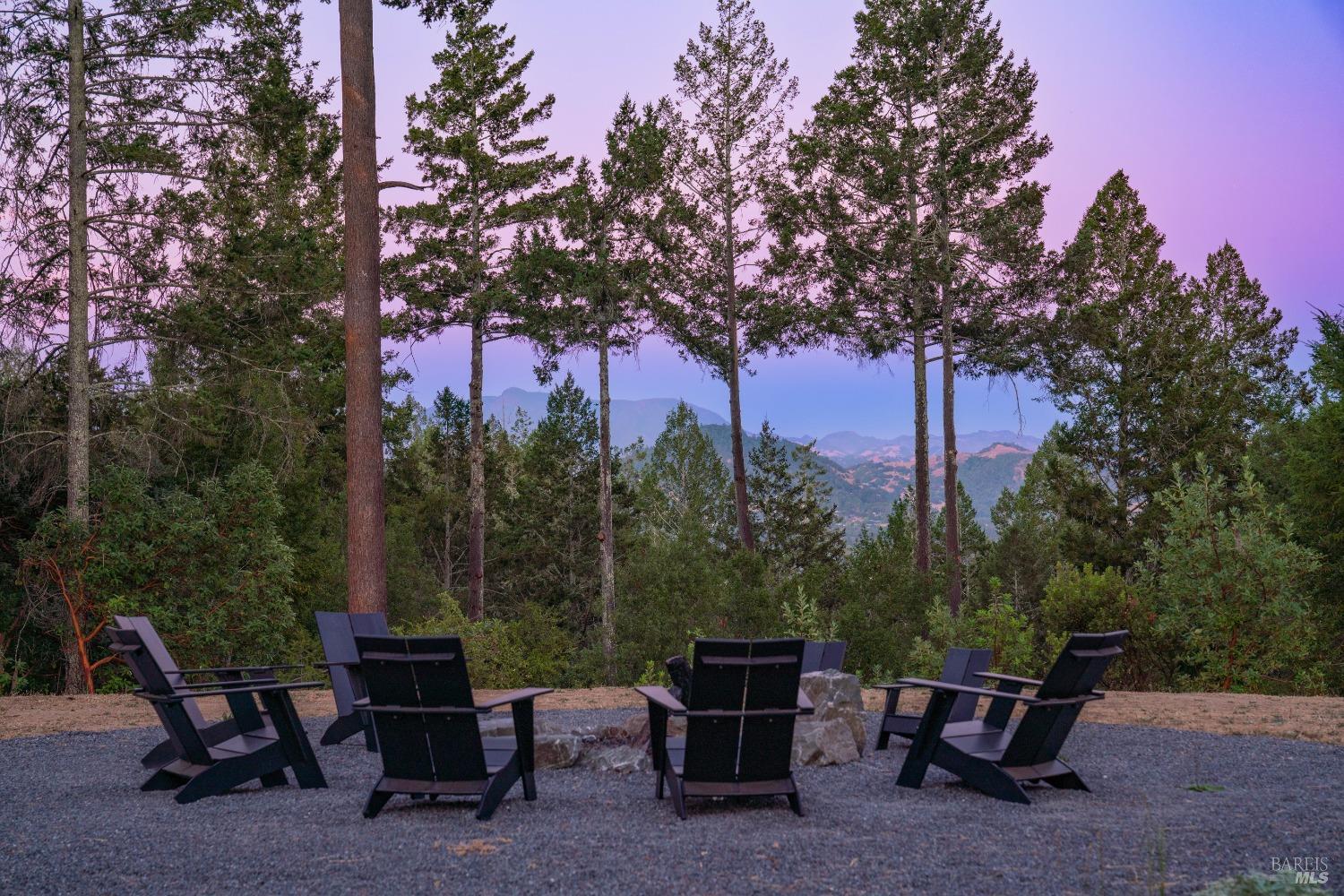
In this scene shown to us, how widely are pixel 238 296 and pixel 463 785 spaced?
40.5 ft

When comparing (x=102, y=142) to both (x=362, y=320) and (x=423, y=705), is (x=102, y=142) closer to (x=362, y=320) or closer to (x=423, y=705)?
(x=362, y=320)

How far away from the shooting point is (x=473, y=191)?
83.1 ft

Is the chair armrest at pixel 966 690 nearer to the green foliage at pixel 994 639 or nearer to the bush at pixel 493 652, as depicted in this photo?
the green foliage at pixel 994 639

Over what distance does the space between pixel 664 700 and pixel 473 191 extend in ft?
72.9

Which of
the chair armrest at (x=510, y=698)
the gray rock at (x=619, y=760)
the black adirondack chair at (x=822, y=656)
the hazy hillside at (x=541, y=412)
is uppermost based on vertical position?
the hazy hillside at (x=541, y=412)

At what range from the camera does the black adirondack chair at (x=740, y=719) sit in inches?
184

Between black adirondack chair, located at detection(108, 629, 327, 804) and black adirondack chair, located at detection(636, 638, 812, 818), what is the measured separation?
1.99m

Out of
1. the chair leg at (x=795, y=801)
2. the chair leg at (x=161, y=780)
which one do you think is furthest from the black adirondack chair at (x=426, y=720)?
the chair leg at (x=161, y=780)

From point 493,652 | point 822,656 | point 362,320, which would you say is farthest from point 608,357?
point 822,656

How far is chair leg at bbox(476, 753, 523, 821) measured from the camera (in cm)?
474

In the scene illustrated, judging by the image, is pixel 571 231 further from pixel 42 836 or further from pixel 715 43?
pixel 42 836

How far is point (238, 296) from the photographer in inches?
596

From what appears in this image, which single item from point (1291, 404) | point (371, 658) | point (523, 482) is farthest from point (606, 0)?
point (1291, 404)

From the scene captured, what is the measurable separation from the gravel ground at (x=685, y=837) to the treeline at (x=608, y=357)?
21.6 feet
